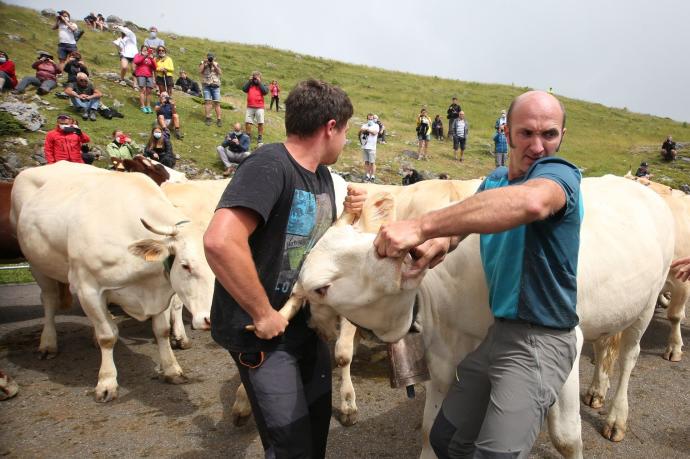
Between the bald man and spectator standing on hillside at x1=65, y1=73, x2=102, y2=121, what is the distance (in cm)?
1487

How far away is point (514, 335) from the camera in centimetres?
215

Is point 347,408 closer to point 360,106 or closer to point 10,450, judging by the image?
point 10,450

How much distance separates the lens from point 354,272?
6.88ft

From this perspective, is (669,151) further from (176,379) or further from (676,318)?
(176,379)

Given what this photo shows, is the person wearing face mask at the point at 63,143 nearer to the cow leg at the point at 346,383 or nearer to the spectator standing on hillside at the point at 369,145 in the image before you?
the cow leg at the point at 346,383

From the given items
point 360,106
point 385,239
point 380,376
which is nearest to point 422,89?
point 360,106

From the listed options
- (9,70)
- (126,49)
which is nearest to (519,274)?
(9,70)

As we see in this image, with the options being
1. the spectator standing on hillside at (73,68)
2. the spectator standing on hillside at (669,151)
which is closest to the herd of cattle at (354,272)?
the spectator standing on hillside at (73,68)

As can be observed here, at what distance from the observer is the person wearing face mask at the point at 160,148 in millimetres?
12391

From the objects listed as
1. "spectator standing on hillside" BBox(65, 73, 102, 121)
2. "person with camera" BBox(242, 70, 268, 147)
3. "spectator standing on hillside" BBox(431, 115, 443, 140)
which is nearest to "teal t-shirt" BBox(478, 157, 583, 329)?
"person with camera" BBox(242, 70, 268, 147)

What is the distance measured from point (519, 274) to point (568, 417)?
1.03 meters

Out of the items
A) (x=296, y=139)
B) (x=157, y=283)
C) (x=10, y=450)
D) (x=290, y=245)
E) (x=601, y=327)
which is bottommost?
(x=10, y=450)

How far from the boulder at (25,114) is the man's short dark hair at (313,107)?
1313 cm

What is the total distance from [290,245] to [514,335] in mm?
1127
